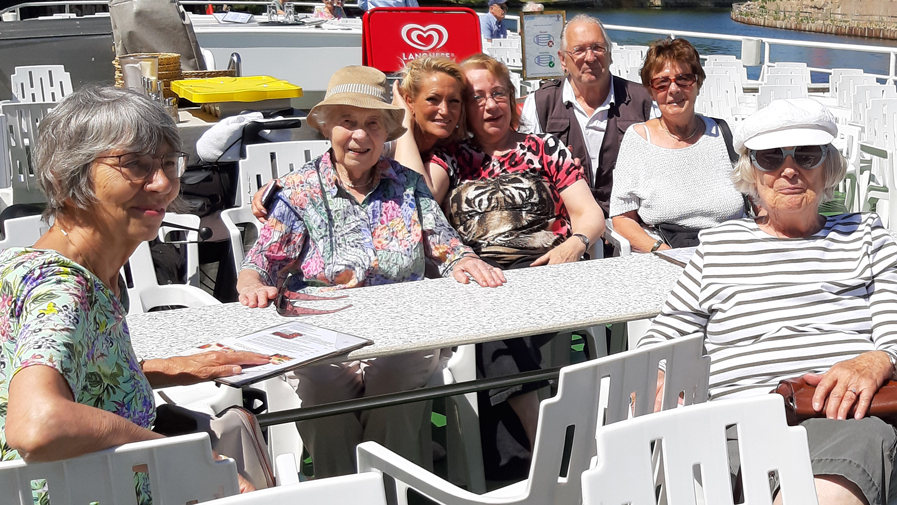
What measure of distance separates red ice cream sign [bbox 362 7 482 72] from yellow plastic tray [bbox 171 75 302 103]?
2.20 ft

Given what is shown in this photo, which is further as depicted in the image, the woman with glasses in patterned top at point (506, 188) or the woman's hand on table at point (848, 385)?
the woman with glasses in patterned top at point (506, 188)

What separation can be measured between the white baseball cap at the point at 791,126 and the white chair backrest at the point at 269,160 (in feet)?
6.87

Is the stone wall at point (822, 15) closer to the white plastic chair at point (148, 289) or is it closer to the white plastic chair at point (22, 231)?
the white plastic chair at point (148, 289)

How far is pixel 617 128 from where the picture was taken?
4.05 metres

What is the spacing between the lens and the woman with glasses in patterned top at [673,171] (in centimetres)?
341

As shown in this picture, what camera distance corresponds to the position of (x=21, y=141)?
4.87m

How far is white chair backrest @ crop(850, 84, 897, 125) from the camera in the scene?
6.14m

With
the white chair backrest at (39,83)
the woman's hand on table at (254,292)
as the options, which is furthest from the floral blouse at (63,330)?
the white chair backrest at (39,83)

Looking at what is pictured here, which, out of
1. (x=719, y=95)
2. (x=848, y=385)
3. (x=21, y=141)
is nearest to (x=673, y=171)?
(x=848, y=385)

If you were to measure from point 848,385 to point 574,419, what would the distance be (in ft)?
2.43

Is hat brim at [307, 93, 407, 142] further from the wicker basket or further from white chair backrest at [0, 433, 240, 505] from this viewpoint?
the wicker basket

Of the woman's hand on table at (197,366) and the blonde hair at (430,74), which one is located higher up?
the blonde hair at (430,74)

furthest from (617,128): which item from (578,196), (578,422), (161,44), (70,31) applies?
(70,31)

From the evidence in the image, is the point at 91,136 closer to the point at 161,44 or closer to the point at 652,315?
the point at 652,315
